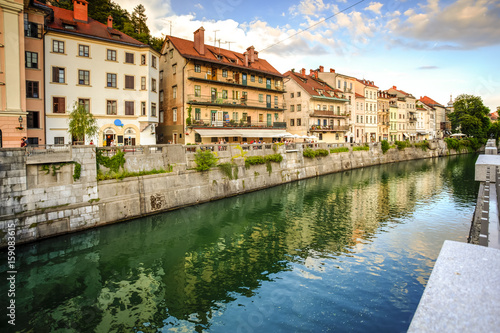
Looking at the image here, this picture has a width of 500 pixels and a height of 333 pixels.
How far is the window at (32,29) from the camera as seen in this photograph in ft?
88.4

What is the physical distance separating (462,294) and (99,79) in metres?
35.6

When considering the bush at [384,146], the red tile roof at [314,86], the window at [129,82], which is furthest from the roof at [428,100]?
the window at [129,82]

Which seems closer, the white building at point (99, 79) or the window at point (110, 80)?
the white building at point (99, 79)

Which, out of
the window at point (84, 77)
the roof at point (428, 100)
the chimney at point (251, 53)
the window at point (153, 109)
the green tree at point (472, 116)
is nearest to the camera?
the window at point (84, 77)

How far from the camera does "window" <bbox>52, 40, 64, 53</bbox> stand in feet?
96.0

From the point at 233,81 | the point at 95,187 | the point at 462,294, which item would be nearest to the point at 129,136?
the point at 95,187

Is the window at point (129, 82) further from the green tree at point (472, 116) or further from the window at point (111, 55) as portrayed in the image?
the green tree at point (472, 116)

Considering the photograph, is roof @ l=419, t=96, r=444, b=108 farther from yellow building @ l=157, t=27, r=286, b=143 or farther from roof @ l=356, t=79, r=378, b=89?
yellow building @ l=157, t=27, r=286, b=143

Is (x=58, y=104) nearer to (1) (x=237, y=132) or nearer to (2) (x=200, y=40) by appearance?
(2) (x=200, y=40)

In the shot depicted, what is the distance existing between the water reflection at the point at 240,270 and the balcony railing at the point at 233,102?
20.1 meters

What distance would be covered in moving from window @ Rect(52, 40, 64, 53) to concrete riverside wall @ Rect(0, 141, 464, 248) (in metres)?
15.9

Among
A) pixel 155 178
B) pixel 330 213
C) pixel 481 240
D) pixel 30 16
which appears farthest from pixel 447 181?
pixel 30 16

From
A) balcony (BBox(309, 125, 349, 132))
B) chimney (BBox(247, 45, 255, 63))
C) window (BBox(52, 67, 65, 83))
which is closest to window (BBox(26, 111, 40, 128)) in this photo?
window (BBox(52, 67, 65, 83))

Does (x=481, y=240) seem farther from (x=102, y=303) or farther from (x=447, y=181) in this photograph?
(x=447, y=181)
